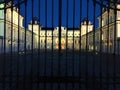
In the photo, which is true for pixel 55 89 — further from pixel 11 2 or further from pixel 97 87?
pixel 11 2

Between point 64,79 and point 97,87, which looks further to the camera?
point 97,87

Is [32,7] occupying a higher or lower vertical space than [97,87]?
higher

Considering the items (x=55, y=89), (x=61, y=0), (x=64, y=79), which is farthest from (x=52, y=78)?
(x=61, y=0)

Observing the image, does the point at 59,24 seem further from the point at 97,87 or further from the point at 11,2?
the point at 97,87

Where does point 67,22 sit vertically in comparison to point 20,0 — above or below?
below

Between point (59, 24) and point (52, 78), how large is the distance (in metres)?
1.44

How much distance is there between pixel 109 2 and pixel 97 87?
8.13ft

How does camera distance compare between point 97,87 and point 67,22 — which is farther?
point 97,87

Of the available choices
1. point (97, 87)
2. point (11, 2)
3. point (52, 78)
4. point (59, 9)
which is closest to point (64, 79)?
point (52, 78)

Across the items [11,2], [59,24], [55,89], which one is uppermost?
[11,2]

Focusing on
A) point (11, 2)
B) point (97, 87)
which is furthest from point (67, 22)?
point (97, 87)

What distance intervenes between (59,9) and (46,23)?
0.50 m

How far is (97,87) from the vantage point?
10219mm

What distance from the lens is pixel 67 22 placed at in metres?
9.25
